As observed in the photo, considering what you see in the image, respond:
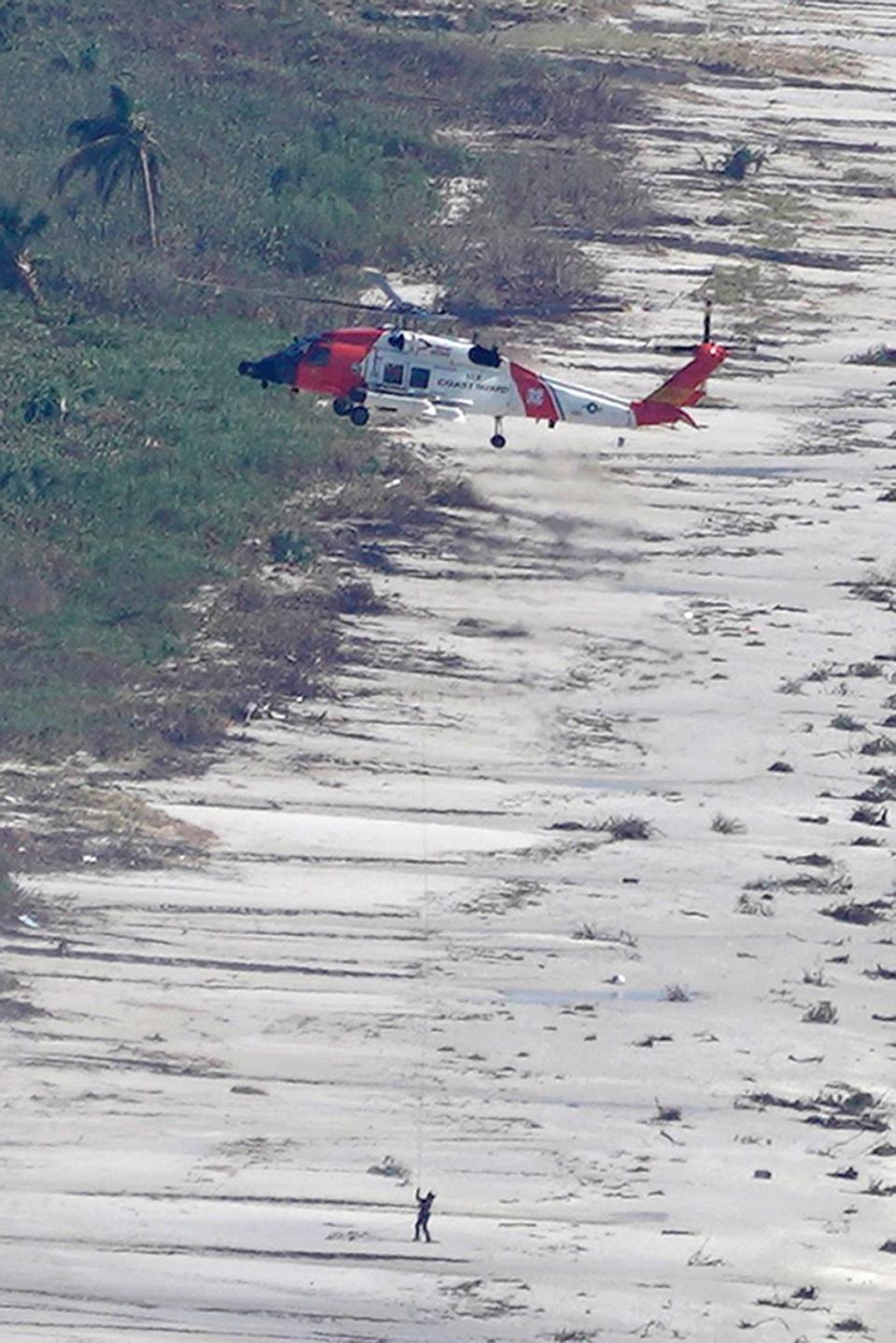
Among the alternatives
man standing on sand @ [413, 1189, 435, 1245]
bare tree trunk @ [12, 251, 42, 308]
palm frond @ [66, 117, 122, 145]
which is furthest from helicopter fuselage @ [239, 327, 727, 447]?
man standing on sand @ [413, 1189, 435, 1245]

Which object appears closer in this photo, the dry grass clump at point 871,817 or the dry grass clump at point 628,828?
the dry grass clump at point 628,828

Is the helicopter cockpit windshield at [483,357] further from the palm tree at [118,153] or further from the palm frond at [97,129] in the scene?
the palm frond at [97,129]

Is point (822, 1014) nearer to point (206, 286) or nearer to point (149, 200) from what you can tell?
point (206, 286)

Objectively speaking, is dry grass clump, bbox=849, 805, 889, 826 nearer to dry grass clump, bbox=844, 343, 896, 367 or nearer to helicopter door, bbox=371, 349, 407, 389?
helicopter door, bbox=371, 349, 407, 389

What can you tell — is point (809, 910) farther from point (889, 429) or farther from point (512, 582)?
point (889, 429)

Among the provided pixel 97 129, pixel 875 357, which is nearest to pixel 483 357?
pixel 875 357

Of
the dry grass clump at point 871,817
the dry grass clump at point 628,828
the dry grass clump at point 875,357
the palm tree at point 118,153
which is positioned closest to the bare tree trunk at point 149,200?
the palm tree at point 118,153
